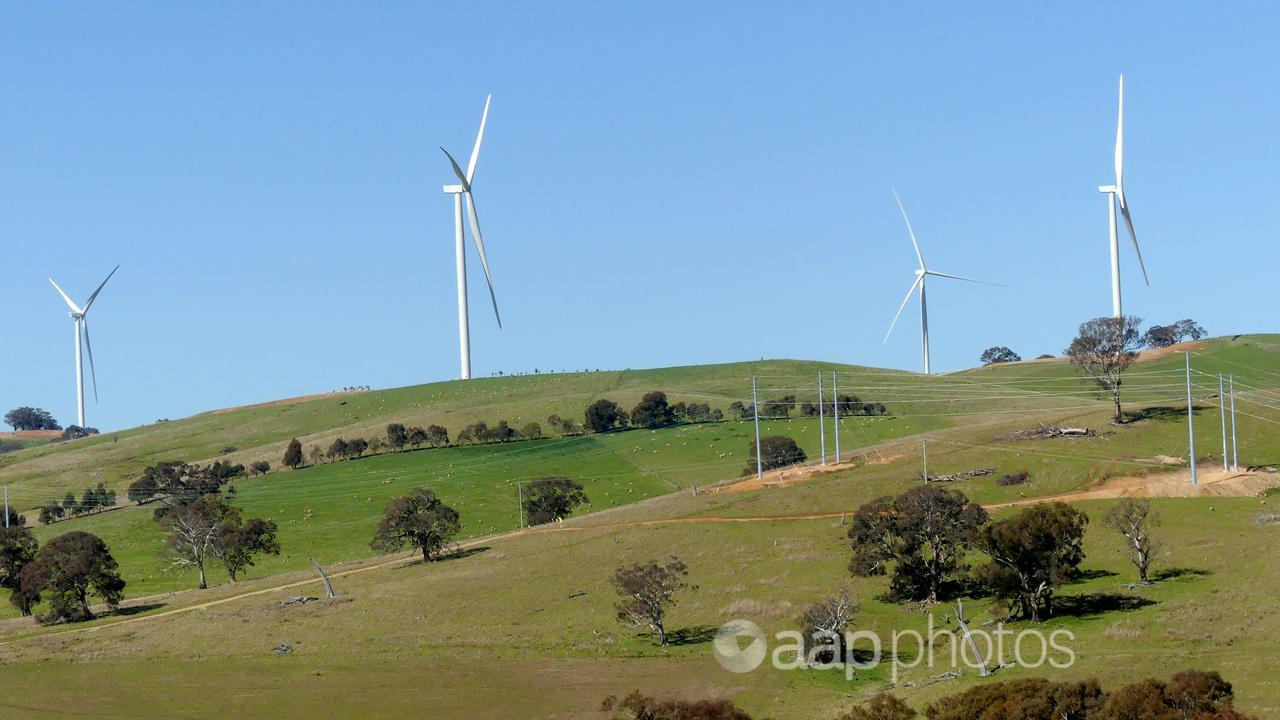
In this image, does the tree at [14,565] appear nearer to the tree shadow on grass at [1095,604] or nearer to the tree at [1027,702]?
the tree shadow on grass at [1095,604]

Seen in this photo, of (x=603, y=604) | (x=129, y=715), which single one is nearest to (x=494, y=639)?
(x=603, y=604)

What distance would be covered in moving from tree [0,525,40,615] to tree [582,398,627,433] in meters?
75.4

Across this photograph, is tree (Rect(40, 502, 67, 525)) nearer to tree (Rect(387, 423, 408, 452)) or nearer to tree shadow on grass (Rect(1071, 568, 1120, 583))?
tree (Rect(387, 423, 408, 452))

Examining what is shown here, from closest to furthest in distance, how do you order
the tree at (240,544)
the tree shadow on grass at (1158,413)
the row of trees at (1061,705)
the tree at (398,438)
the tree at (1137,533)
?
1. the row of trees at (1061,705)
2. the tree at (1137,533)
3. the tree at (240,544)
4. the tree shadow on grass at (1158,413)
5. the tree at (398,438)

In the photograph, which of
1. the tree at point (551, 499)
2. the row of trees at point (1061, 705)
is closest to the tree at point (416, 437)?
the tree at point (551, 499)

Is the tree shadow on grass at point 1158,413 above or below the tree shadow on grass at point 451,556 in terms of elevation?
above

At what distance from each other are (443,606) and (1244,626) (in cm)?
4810

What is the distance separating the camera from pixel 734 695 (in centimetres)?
6512

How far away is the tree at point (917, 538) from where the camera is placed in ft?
274

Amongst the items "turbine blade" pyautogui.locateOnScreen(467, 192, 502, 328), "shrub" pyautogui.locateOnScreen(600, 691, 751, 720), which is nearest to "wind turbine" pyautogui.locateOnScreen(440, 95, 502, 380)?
"turbine blade" pyautogui.locateOnScreen(467, 192, 502, 328)

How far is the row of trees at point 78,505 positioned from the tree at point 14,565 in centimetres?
3947

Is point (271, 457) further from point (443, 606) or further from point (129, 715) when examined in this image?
point (129, 715)

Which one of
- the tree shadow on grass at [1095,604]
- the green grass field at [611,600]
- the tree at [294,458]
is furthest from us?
the tree at [294,458]

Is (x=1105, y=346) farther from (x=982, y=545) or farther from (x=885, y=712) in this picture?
(x=885, y=712)
